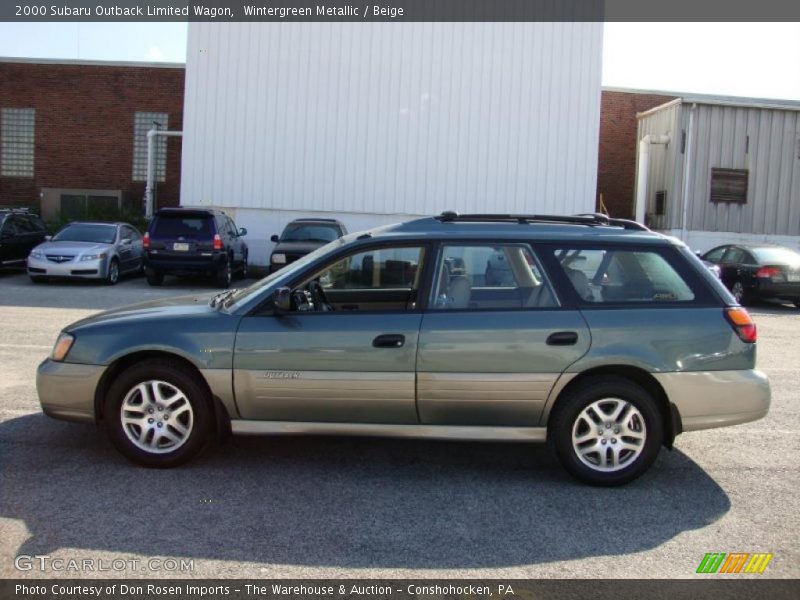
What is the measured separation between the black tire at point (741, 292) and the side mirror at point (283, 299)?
14647mm

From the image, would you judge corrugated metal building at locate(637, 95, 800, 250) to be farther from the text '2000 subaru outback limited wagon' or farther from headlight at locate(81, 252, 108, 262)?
the text '2000 subaru outback limited wagon'

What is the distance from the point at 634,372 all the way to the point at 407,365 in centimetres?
145

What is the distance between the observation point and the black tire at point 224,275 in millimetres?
17172

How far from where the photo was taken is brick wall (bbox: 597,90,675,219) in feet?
90.0

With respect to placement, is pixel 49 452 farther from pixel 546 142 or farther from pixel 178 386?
pixel 546 142

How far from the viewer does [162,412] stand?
16.3 feet

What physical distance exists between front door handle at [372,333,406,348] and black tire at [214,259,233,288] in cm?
1287

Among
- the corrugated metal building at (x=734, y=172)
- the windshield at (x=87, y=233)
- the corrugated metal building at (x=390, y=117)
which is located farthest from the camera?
the corrugated metal building at (x=734, y=172)

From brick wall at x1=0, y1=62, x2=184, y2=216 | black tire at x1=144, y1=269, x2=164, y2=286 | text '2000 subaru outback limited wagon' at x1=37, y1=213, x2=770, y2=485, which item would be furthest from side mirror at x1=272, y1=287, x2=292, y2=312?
brick wall at x1=0, y1=62, x2=184, y2=216

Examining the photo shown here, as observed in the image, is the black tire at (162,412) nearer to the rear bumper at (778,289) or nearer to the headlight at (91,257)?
the headlight at (91,257)

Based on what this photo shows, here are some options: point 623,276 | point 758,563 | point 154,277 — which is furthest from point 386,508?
point 154,277

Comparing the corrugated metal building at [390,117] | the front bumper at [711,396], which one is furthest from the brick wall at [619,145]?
the front bumper at [711,396]

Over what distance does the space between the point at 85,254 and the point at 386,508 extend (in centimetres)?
1399

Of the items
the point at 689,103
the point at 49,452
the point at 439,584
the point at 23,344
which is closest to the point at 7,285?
the point at 23,344
